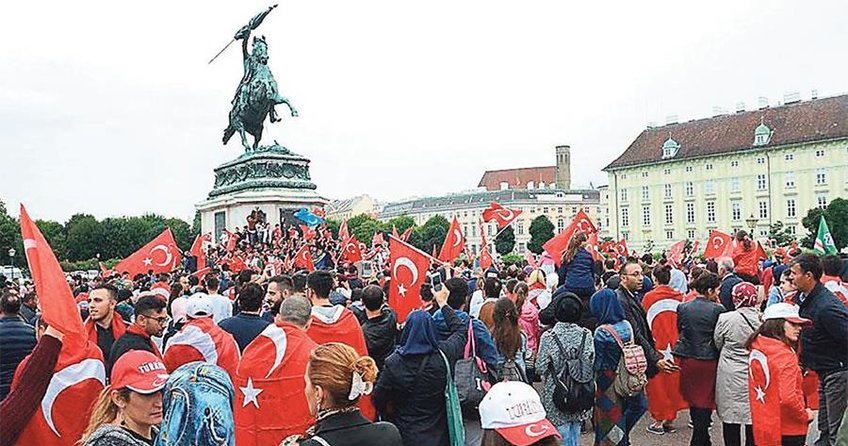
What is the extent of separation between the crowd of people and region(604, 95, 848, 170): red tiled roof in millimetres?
86547

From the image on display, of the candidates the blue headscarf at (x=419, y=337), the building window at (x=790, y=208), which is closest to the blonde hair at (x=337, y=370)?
the blue headscarf at (x=419, y=337)

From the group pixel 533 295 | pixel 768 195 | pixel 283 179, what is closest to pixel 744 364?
pixel 533 295

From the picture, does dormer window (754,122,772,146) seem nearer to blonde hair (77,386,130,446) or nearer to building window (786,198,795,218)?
building window (786,198,795,218)

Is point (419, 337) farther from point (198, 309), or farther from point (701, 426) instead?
point (701, 426)

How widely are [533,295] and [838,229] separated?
6668 cm

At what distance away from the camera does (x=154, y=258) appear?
16875 mm

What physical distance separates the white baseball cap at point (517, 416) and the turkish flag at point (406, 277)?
5.14 metres

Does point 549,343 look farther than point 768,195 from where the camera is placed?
No

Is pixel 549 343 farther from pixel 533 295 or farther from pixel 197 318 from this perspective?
pixel 533 295

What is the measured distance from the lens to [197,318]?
658 centimetres

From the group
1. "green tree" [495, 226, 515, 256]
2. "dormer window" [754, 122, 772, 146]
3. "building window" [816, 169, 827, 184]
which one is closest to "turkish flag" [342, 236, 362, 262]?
"green tree" [495, 226, 515, 256]

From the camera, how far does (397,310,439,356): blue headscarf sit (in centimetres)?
639

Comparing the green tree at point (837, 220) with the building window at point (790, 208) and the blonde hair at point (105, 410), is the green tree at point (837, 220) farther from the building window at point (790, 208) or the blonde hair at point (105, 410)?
the blonde hair at point (105, 410)

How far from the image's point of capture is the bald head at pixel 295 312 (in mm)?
6191
